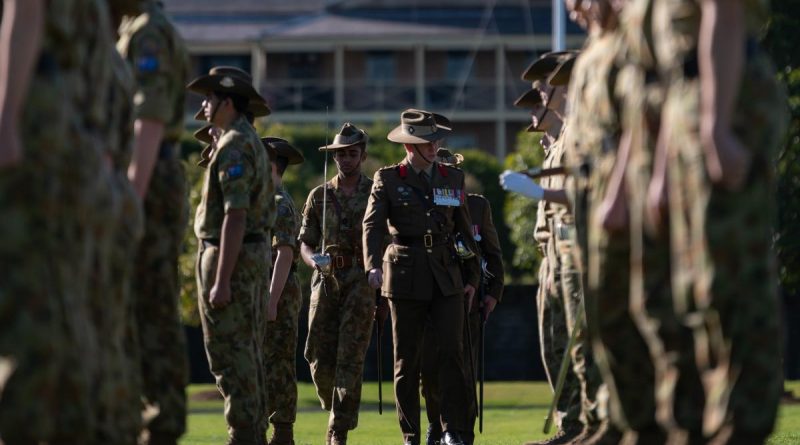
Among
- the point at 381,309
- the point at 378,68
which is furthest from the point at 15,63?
the point at 378,68

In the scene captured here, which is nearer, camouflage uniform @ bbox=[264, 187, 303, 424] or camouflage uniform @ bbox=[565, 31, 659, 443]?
camouflage uniform @ bbox=[565, 31, 659, 443]

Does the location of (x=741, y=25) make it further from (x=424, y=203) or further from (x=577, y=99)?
(x=424, y=203)

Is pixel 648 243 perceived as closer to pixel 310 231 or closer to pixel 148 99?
pixel 148 99

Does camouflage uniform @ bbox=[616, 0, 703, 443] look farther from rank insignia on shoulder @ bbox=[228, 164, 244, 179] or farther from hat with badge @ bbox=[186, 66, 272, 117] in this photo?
hat with badge @ bbox=[186, 66, 272, 117]

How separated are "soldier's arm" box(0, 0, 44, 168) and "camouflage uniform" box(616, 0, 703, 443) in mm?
2463

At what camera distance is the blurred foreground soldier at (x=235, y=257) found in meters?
10.5

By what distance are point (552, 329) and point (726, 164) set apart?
5.63m

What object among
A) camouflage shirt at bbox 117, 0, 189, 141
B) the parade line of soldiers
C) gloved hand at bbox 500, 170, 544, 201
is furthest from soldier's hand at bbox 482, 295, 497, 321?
camouflage shirt at bbox 117, 0, 189, 141

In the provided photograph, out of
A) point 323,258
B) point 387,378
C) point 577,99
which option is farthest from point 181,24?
Result: point 577,99

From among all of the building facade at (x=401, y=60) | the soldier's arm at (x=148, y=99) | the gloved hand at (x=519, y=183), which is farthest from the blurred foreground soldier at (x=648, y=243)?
the building facade at (x=401, y=60)

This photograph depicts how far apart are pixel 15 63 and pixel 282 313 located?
25.7 ft

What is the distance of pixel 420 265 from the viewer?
1341 centimetres

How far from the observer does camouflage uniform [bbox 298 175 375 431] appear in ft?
47.2

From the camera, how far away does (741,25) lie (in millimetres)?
6961
